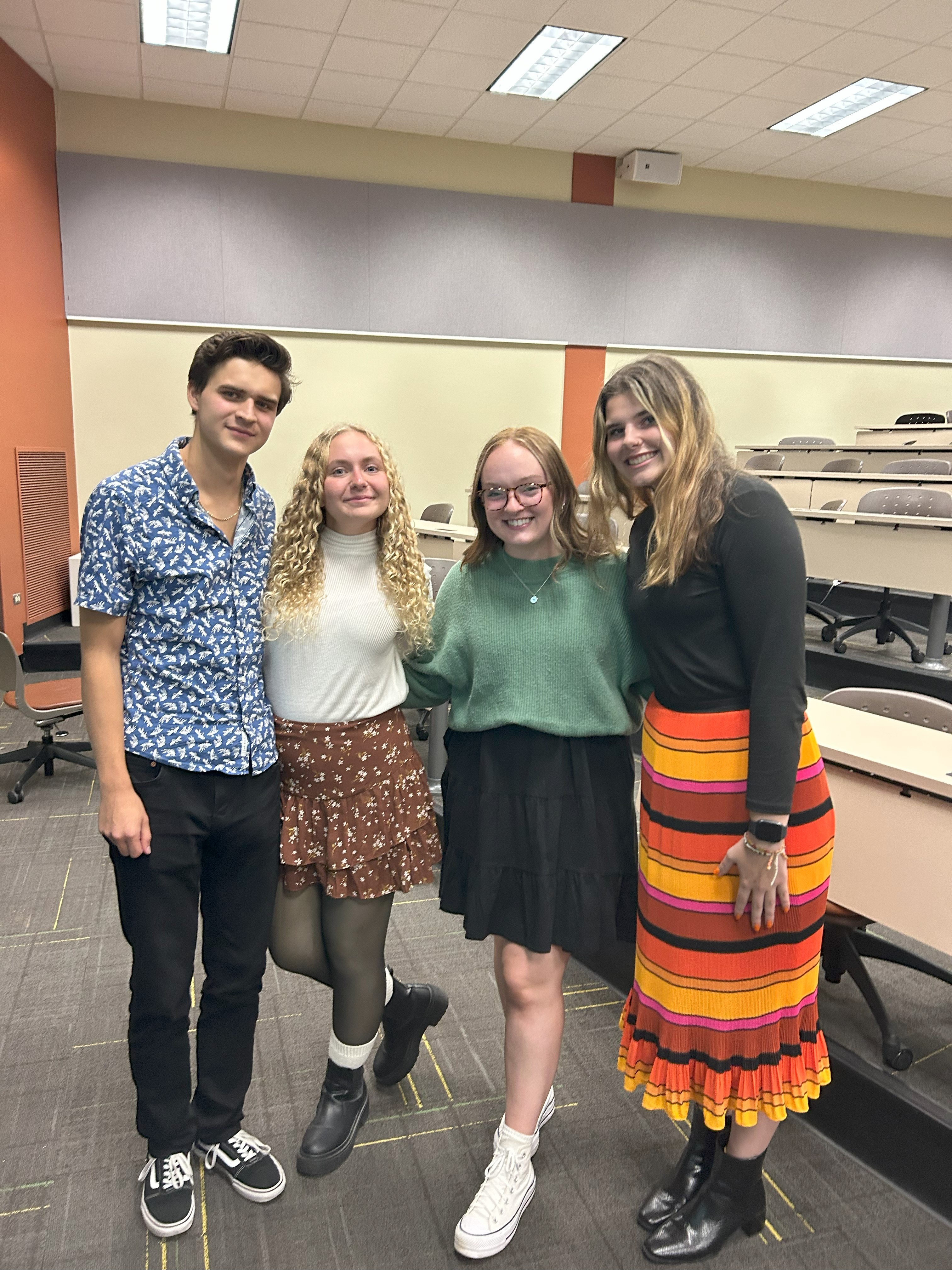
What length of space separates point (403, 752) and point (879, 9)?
563 centimetres

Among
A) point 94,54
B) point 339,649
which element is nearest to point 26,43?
point 94,54

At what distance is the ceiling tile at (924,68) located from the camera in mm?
5496

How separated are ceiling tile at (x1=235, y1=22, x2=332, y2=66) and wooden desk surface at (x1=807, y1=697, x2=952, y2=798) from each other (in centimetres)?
539

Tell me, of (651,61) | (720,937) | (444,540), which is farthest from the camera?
(651,61)

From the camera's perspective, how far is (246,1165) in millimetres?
1615

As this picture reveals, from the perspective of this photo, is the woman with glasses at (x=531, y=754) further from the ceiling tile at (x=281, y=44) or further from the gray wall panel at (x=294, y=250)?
the gray wall panel at (x=294, y=250)

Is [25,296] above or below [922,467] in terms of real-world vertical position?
above

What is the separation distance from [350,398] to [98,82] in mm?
2801

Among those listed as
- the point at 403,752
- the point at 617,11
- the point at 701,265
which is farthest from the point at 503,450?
the point at 701,265

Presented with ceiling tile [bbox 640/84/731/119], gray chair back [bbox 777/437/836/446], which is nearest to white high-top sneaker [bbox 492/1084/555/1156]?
ceiling tile [bbox 640/84/731/119]

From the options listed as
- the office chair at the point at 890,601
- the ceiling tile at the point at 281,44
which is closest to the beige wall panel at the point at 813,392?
the office chair at the point at 890,601

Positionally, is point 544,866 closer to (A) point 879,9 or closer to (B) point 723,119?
(A) point 879,9

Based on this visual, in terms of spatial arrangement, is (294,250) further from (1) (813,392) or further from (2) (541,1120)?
(2) (541,1120)

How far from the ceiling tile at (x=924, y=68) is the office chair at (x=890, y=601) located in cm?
278
